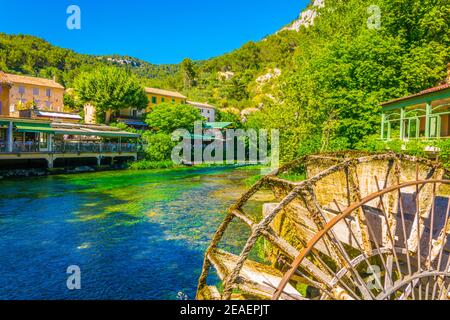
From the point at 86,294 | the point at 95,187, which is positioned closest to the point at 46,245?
the point at 86,294

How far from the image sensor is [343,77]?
982 inches

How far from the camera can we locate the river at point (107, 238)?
9156 millimetres

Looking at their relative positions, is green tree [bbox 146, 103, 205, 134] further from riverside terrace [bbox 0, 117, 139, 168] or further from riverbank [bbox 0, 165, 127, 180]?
riverbank [bbox 0, 165, 127, 180]

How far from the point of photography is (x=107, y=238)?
43.3ft

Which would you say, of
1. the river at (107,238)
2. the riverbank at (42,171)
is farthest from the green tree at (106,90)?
the river at (107,238)

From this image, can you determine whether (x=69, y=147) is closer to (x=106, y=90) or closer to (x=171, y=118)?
(x=171, y=118)

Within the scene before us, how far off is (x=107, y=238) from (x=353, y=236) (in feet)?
34.2

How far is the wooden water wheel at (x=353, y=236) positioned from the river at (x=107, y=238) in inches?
113

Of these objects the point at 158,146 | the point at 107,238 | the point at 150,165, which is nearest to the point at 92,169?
the point at 150,165

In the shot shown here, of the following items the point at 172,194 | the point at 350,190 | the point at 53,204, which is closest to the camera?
the point at 350,190

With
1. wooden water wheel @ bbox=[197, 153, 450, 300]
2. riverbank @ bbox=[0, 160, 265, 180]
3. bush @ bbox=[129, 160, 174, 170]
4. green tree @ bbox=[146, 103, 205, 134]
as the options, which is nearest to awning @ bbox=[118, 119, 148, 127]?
green tree @ bbox=[146, 103, 205, 134]
